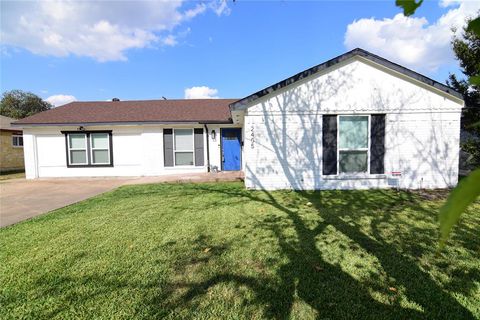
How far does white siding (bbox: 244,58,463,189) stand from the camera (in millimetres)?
9109

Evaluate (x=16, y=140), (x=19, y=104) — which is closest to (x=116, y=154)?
(x=16, y=140)

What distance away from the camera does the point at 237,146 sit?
49.8ft

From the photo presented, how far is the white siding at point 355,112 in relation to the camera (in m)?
9.11

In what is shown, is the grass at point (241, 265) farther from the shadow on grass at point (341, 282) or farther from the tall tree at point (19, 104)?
the tall tree at point (19, 104)

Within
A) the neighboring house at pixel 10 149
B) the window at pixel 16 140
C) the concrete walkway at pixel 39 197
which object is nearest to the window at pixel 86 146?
the concrete walkway at pixel 39 197

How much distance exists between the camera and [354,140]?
30.1 feet

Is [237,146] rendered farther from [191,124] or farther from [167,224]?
[167,224]

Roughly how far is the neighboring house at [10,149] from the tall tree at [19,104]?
31949 mm

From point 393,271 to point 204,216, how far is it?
3.93m

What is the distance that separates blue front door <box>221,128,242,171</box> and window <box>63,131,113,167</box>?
238 inches

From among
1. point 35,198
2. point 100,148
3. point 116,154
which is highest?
point 100,148

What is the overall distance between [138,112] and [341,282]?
15.3 metres

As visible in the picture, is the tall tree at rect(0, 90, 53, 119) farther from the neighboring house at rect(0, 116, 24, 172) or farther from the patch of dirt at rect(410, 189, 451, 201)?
the patch of dirt at rect(410, 189, 451, 201)

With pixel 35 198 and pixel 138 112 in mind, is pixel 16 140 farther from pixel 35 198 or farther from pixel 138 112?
pixel 35 198
